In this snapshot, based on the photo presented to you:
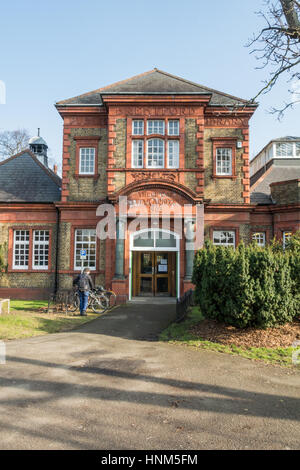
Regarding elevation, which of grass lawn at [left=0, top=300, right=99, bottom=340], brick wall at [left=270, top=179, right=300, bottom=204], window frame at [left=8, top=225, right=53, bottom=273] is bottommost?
grass lawn at [left=0, top=300, right=99, bottom=340]

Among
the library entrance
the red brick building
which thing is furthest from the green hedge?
the library entrance

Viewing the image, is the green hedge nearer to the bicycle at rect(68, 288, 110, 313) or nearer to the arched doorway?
the bicycle at rect(68, 288, 110, 313)

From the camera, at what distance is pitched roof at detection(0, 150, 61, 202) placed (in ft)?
60.1

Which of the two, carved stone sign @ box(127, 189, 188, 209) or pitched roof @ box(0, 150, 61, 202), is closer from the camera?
carved stone sign @ box(127, 189, 188, 209)

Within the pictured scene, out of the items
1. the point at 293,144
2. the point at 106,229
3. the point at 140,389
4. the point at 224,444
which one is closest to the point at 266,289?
the point at 140,389

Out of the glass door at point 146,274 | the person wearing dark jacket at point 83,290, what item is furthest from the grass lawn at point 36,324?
the glass door at point 146,274

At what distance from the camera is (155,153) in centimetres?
1695

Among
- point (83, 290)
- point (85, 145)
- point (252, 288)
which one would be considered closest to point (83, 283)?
point (83, 290)

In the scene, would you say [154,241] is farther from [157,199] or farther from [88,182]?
[88,182]

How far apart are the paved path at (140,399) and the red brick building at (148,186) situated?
334 inches

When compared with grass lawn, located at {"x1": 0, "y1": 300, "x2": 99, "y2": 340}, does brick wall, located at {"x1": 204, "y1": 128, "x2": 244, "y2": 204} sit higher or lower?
higher

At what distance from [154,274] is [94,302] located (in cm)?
465

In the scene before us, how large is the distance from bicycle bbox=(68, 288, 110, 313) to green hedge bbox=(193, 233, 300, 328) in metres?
5.72

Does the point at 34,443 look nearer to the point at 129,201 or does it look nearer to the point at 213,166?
the point at 129,201
